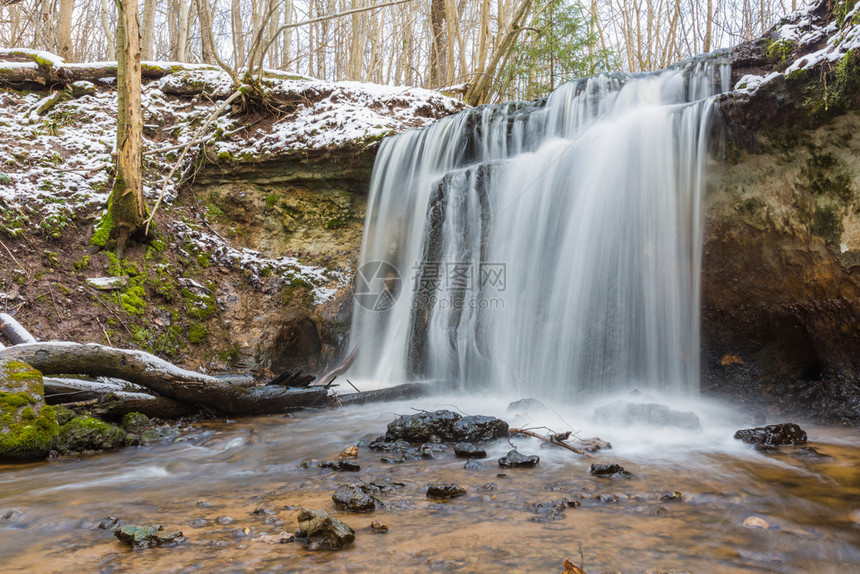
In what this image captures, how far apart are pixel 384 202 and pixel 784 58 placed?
5.43m

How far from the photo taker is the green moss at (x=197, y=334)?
6943 mm

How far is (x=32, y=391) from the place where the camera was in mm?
3527

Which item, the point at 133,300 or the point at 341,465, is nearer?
the point at 341,465

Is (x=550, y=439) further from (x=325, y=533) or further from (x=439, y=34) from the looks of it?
(x=439, y=34)

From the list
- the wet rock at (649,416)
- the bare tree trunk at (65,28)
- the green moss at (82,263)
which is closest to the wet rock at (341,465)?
the wet rock at (649,416)

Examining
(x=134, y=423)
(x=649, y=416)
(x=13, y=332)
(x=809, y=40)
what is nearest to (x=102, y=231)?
(x=13, y=332)

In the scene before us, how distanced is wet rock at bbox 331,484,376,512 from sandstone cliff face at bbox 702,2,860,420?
15.2 feet

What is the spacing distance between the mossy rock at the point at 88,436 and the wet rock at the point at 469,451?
8.30 ft

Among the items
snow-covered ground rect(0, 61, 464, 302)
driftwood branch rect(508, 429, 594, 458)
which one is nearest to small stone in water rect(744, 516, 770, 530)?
driftwood branch rect(508, 429, 594, 458)

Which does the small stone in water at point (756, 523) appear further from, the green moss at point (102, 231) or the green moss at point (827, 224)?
the green moss at point (102, 231)

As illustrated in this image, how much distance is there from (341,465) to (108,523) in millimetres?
1310

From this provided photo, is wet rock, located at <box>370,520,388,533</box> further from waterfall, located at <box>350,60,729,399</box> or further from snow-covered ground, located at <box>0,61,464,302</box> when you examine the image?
snow-covered ground, located at <box>0,61,464,302</box>

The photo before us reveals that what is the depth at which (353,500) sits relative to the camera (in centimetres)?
250

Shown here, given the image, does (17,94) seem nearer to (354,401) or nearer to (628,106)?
(354,401)
